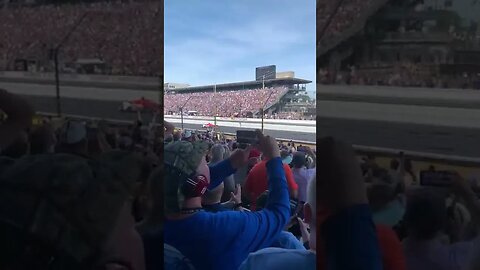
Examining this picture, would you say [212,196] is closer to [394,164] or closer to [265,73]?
[265,73]

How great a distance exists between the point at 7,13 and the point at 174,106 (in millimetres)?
945

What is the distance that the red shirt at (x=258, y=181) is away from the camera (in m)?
2.38

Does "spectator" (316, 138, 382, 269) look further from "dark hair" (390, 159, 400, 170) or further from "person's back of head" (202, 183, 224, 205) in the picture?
"person's back of head" (202, 183, 224, 205)

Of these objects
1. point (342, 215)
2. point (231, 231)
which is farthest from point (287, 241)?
point (342, 215)

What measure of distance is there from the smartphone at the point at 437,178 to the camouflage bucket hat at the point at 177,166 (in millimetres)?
959

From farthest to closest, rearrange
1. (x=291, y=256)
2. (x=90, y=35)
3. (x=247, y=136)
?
(x=247, y=136) < (x=90, y=35) < (x=291, y=256)

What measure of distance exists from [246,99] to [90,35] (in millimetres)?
1298

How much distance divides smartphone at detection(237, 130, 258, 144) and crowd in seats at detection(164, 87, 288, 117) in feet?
1.04

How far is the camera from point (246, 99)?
127 inches

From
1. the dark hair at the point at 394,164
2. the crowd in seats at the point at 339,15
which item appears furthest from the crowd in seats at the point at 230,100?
the dark hair at the point at 394,164

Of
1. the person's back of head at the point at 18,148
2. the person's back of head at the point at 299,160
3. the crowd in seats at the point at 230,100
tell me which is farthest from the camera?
the crowd in seats at the point at 230,100

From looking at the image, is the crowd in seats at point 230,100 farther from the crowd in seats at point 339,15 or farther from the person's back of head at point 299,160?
the crowd in seats at point 339,15

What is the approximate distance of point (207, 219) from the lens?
2.18 meters

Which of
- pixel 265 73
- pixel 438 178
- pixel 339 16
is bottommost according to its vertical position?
pixel 438 178
